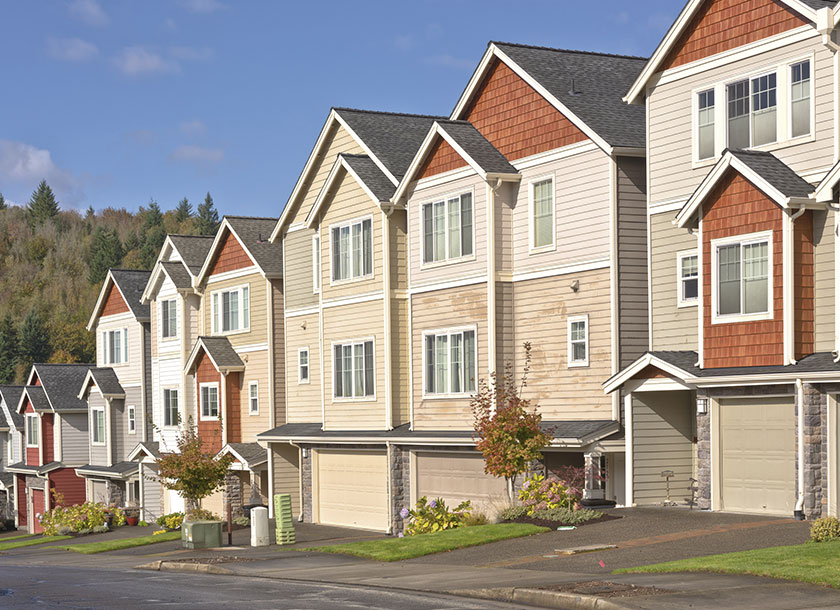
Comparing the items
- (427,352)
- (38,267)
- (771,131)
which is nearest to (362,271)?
(427,352)

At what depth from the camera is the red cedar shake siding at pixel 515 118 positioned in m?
31.6

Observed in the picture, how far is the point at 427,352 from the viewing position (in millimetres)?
35719

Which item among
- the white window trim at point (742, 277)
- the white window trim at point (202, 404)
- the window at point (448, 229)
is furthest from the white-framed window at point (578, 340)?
the white window trim at point (202, 404)

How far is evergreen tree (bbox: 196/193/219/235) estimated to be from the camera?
16850cm

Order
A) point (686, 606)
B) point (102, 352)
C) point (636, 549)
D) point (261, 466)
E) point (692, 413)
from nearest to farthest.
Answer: point (686, 606)
point (636, 549)
point (692, 413)
point (261, 466)
point (102, 352)

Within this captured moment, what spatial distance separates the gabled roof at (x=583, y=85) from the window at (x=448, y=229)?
2863 mm

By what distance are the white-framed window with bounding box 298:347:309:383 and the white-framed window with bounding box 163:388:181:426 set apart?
11049 mm

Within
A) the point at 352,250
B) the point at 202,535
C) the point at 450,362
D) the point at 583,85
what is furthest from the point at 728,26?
the point at 202,535

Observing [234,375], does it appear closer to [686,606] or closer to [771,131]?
[771,131]

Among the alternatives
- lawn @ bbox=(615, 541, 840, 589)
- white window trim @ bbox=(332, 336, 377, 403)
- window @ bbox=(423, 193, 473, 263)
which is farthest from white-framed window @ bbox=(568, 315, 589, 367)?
lawn @ bbox=(615, 541, 840, 589)

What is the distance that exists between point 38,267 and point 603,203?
145m

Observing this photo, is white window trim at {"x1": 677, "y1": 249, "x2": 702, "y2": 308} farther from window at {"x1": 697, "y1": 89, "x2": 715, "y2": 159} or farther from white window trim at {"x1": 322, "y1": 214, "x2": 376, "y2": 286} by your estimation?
white window trim at {"x1": 322, "y1": 214, "x2": 376, "y2": 286}

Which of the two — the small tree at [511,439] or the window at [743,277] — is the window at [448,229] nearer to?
the small tree at [511,439]

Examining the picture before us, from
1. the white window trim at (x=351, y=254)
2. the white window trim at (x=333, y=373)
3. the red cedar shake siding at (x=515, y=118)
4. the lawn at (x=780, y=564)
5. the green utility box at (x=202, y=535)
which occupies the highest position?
the red cedar shake siding at (x=515, y=118)
